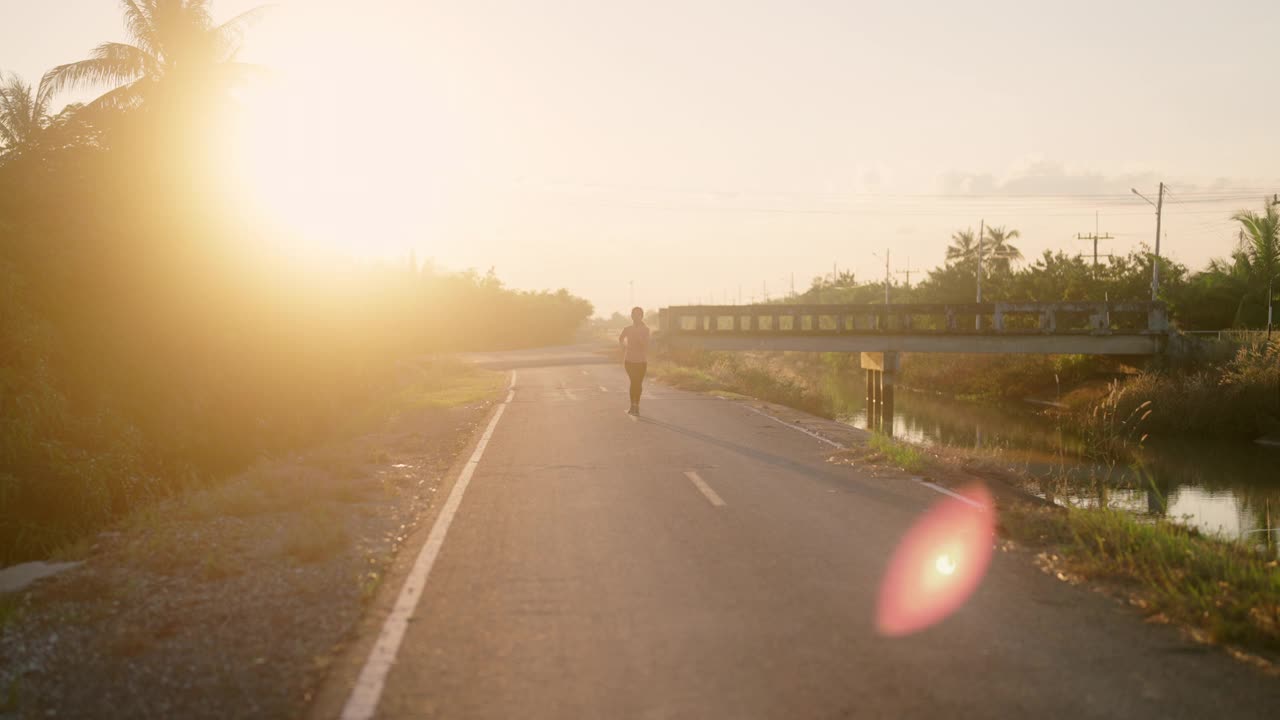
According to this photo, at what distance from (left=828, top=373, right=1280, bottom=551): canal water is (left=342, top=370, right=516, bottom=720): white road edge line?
6683 mm

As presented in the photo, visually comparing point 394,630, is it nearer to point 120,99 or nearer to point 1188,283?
point 120,99

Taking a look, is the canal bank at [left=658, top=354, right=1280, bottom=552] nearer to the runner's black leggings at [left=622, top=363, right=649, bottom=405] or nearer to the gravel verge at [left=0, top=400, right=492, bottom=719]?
the runner's black leggings at [left=622, top=363, right=649, bottom=405]

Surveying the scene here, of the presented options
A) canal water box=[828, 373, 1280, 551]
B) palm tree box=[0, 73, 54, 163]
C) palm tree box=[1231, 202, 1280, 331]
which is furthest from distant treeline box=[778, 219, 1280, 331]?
palm tree box=[0, 73, 54, 163]

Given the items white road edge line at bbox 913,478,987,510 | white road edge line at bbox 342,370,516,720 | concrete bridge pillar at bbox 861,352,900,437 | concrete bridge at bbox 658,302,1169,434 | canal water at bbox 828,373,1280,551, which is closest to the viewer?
white road edge line at bbox 342,370,516,720

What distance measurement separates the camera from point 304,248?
89.9ft

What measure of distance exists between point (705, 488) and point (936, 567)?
392 centimetres

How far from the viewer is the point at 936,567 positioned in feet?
23.2

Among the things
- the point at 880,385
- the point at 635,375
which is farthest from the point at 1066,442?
the point at 635,375

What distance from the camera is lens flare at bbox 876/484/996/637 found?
5.89 m

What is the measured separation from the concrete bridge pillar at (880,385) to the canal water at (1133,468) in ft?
1.93

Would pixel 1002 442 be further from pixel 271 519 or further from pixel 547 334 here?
pixel 547 334

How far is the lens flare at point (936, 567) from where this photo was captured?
5.89 meters

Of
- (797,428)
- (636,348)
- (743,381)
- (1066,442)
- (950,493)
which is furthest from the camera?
(743,381)

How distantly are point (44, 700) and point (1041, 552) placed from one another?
711 cm
